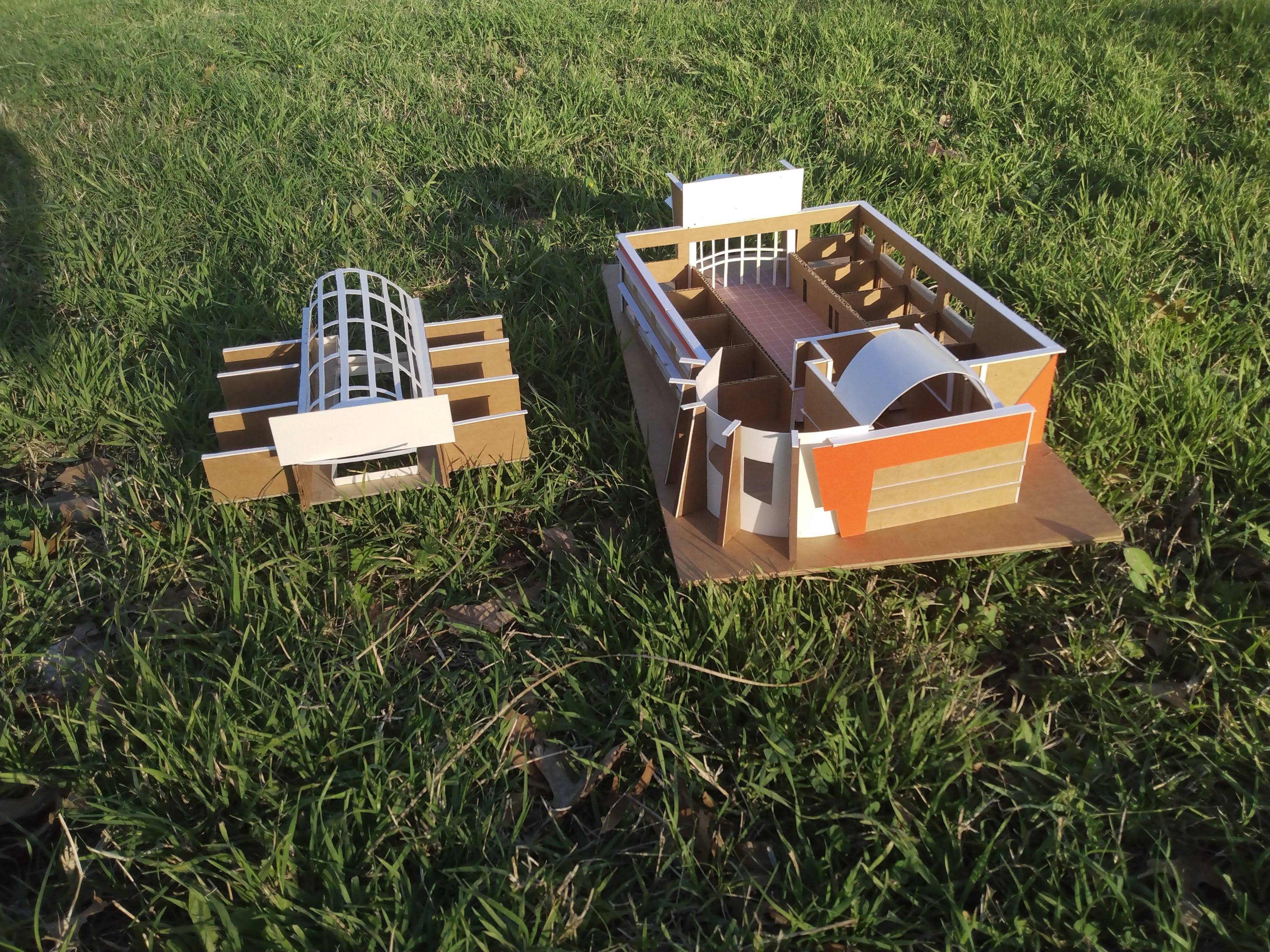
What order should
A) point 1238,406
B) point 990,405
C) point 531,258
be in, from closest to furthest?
point 990,405 → point 1238,406 → point 531,258

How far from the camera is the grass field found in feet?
7.26

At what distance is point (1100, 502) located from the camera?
3.27 metres

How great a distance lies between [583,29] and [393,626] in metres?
7.03

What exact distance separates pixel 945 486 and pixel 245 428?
2645 millimetres

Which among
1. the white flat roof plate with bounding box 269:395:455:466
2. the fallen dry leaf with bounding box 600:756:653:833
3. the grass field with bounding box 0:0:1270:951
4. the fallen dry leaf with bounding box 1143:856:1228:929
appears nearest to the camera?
the fallen dry leaf with bounding box 1143:856:1228:929

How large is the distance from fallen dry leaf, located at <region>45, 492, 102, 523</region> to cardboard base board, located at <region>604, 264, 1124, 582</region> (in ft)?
7.46

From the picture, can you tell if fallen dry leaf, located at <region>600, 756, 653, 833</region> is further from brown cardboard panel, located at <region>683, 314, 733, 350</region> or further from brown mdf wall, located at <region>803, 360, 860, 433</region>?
brown cardboard panel, located at <region>683, 314, 733, 350</region>

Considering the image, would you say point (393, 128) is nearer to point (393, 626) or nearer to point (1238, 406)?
point (393, 626)

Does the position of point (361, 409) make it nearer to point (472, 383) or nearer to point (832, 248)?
point (472, 383)

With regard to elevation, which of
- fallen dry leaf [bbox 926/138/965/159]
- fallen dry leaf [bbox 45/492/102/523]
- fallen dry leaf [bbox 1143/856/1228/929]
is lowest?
fallen dry leaf [bbox 45/492/102/523]

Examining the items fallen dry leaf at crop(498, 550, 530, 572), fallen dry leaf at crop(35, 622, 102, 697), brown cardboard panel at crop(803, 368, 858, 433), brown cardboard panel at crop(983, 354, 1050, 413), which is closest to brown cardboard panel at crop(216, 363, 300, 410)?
fallen dry leaf at crop(35, 622, 102, 697)

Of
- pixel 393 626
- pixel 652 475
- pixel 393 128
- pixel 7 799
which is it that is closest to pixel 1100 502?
pixel 652 475

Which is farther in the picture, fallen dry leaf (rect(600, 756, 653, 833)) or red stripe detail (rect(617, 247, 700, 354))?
red stripe detail (rect(617, 247, 700, 354))

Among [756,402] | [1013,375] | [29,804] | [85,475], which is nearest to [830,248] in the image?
[756,402]
